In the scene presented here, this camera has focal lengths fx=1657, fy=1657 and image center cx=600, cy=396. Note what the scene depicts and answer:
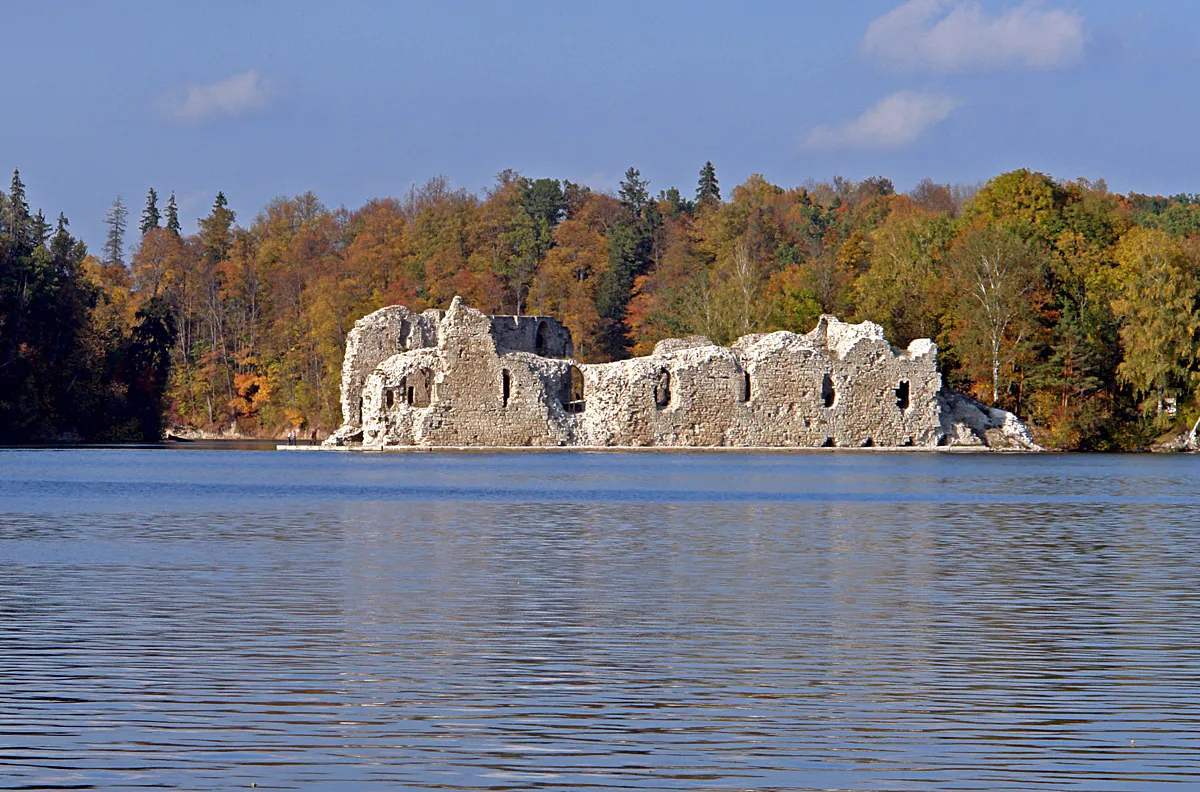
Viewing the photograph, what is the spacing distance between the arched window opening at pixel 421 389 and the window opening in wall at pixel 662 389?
871 cm

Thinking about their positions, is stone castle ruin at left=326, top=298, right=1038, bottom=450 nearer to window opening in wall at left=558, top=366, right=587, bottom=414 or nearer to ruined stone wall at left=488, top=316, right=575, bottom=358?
window opening in wall at left=558, top=366, right=587, bottom=414

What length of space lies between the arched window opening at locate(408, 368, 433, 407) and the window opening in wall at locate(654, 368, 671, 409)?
28.6 feet

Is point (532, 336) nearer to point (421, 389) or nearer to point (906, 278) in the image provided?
point (421, 389)

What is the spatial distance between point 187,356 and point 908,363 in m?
48.8

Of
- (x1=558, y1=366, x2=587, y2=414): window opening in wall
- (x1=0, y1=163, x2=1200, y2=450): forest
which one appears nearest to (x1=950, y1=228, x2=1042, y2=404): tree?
(x1=0, y1=163, x2=1200, y2=450): forest

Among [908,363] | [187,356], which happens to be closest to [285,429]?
[187,356]

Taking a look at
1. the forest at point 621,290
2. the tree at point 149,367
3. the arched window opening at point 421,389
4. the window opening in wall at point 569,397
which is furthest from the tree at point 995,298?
the tree at point 149,367

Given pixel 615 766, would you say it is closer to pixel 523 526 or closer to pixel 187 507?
pixel 523 526

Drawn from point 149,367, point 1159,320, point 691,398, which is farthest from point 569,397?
point 149,367

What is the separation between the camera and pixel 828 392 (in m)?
62.9

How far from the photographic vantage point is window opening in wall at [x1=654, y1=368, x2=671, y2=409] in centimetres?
6284

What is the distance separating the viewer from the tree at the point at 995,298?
64.1m

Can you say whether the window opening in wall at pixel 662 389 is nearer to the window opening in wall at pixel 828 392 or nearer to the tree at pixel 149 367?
the window opening in wall at pixel 828 392

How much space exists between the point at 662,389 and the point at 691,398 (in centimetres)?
178
